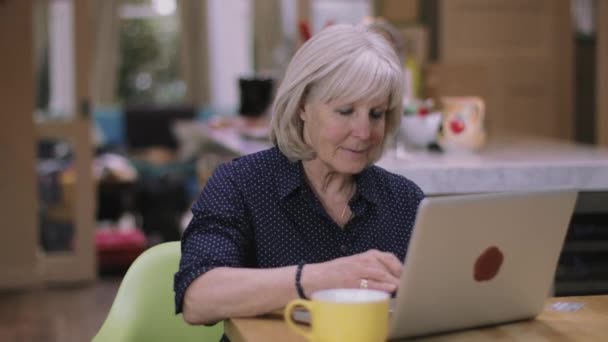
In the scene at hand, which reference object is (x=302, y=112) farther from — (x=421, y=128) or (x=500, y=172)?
(x=421, y=128)

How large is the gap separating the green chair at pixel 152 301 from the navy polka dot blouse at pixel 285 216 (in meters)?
0.20

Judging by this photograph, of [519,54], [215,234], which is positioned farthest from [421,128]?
[519,54]

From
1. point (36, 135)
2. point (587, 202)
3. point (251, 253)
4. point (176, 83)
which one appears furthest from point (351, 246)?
point (176, 83)

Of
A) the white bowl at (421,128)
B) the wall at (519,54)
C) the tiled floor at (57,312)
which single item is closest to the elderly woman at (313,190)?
the white bowl at (421,128)

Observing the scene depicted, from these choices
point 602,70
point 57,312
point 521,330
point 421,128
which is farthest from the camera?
point 602,70

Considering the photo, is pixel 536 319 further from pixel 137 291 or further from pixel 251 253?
pixel 137 291

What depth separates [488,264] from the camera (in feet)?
5.10

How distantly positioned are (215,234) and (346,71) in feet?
1.21

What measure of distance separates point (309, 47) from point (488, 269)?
23.2 inches

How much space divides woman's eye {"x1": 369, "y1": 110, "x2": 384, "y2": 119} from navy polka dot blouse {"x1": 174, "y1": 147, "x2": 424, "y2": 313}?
167mm

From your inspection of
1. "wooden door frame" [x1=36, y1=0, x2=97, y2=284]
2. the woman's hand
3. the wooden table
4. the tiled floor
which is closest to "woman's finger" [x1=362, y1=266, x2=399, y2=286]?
the woman's hand

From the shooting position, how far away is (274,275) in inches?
68.2

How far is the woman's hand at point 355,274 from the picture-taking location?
5.61 ft

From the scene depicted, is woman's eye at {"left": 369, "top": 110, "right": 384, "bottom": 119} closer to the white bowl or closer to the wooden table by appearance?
the wooden table
